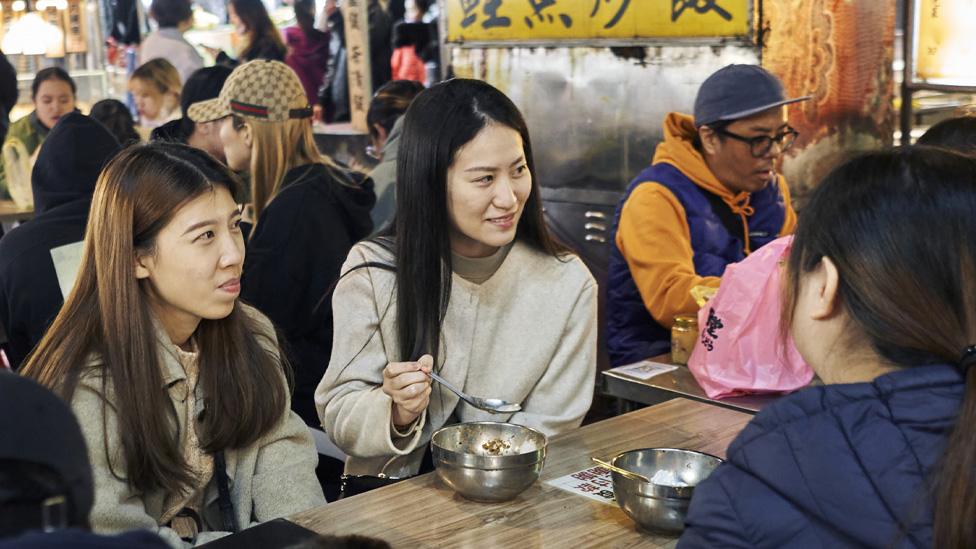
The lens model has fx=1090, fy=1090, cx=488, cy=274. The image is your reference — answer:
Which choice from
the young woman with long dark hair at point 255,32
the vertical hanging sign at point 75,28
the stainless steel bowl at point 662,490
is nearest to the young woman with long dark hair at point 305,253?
the stainless steel bowl at point 662,490

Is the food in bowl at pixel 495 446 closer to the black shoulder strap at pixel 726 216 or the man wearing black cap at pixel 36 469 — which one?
the man wearing black cap at pixel 36 469

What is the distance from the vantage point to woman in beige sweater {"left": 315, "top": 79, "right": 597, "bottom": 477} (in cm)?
285

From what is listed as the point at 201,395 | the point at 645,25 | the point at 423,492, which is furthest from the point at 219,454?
the point at 645,25

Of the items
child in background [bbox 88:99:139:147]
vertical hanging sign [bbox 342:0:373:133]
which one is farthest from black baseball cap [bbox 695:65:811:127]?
vertical hanging sign [bbox 342:0:373:133]

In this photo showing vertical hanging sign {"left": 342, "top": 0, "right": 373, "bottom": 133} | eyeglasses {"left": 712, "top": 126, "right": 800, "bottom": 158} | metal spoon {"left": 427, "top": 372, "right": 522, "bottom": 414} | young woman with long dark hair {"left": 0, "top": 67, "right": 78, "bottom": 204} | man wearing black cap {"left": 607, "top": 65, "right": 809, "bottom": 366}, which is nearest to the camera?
metal spoon {"left": 427, "top": 372, "right": 522, "bottom": 414}

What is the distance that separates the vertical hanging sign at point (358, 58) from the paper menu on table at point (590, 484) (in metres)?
5.67

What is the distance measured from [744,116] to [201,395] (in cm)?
249

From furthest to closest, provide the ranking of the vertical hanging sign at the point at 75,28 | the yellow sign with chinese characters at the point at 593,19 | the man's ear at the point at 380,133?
the vertical hanging sign at the point at 75,28 < the man's ear at the point at 380,133 < the yellow sign with chinese characters at the point at 593,19

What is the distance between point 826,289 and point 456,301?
142cm

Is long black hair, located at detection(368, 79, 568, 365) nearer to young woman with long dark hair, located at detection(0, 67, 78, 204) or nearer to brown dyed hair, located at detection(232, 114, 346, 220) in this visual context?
brown dyed hair, located at detection(232, 114, 346, 220)

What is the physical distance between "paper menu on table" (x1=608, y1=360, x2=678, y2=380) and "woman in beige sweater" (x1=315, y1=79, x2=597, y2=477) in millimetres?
355

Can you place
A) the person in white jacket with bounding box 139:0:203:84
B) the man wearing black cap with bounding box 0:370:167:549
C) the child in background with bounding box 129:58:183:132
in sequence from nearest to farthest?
1. the man wearing black cap with bounding box 0:370:167:549
2. the child in background with bounding box 129:58:183:132
3. the person in white jacket with bounding box 139:0:203:84

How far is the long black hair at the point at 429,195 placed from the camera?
286 cm

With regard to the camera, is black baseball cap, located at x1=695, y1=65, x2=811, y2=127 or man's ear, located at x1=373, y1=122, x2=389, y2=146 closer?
black baseball cap, located at x1=695, y1=65, x2=811, y2=127
